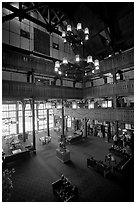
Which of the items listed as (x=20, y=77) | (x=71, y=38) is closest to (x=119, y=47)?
(x=71, y=38)

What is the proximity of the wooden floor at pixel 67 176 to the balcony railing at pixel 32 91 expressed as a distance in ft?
19.2

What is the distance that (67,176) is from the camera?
7.68 meters

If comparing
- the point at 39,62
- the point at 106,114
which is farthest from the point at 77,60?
the point at 39,62

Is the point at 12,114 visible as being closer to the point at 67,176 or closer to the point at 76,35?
the point at 67,176

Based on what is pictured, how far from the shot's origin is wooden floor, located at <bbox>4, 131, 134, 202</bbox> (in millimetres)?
5965

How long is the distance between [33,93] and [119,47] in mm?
10328

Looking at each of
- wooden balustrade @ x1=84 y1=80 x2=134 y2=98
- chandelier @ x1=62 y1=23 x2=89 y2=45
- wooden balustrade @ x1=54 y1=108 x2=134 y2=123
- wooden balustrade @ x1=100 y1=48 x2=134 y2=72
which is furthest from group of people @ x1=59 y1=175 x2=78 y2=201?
wooden balustrade @ x1=100 y1=48 x2=134 y2=72

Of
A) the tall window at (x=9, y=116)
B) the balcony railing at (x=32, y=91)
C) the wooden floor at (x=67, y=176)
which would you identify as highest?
the balcony railing at (x=32, y=91)

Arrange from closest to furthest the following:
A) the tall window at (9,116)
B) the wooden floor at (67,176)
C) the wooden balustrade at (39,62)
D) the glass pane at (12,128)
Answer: the wooden floor at (67,176) → the wooden balustrade at (39,62) → the tall window at (9,116) → the glass pane at (12,128)

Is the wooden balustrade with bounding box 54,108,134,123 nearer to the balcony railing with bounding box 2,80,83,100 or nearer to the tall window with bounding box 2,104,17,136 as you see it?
the balcony railing with bounding box 2,80,83,100

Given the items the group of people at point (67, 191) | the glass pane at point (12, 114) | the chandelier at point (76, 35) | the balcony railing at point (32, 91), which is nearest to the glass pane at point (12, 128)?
the glass pane at point (12, 114)

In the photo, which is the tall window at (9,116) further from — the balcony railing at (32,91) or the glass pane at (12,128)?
the balcony railing at (32,91)

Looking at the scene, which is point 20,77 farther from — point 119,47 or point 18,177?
point 119,47

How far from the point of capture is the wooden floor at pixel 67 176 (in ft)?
19.6
